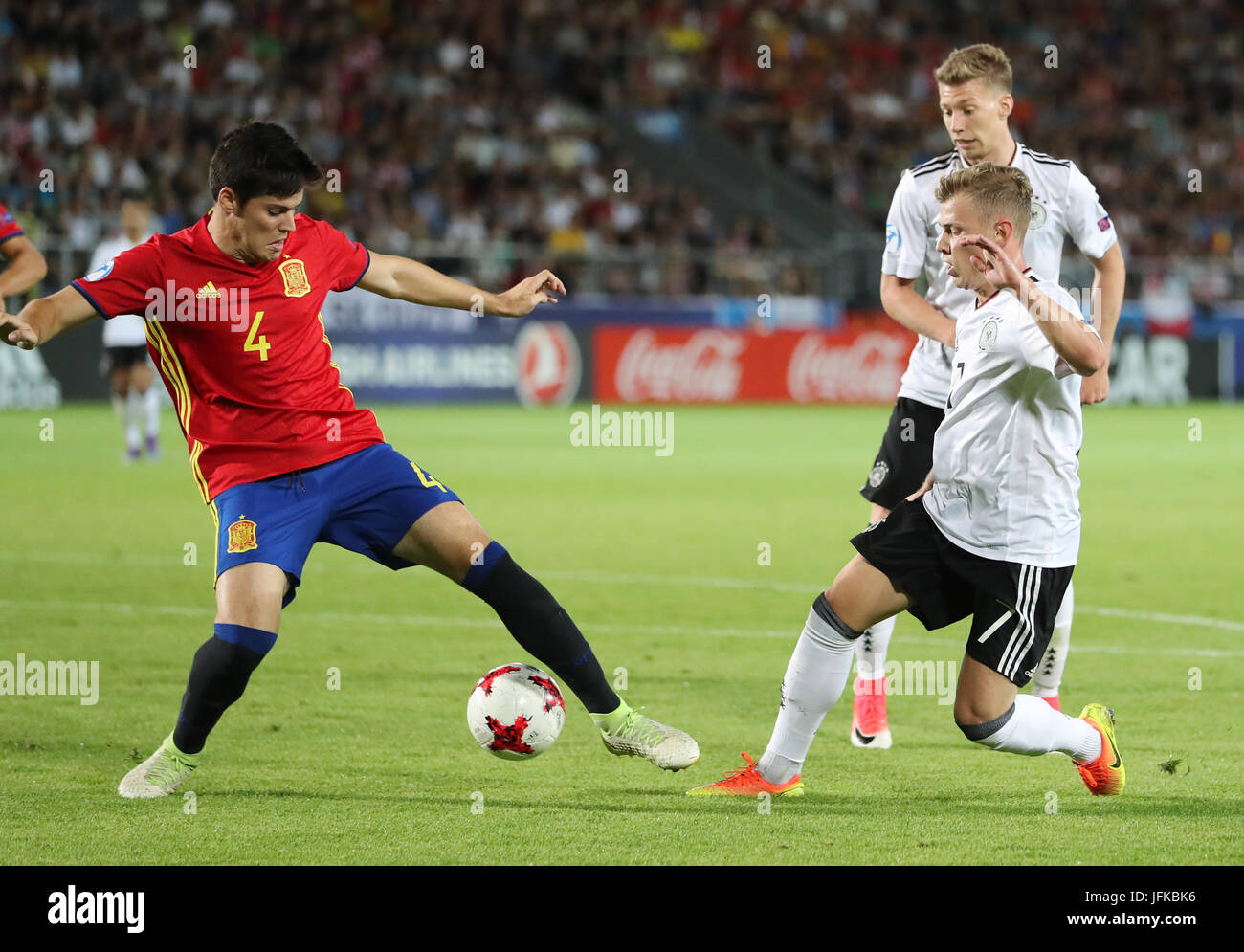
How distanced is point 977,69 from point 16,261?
3893 mm

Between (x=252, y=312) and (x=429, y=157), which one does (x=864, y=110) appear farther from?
(x=252, y=312)

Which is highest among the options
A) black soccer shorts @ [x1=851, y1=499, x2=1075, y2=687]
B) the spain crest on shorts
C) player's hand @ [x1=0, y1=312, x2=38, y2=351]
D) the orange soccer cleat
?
player's hand @ [x1=0, y1=312, x2=38, y2=351]

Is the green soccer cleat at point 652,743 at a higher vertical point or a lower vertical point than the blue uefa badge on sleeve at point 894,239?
lower

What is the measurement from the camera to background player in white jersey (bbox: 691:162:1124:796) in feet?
15.7

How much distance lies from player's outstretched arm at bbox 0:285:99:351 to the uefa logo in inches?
787

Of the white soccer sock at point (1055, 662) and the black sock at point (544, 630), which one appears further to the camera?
the white soccer sock at point (1055, 662)

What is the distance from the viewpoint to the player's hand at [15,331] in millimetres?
4734

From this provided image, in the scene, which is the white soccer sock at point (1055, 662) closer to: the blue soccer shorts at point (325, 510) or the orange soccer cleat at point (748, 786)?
the orange soccer cleat at point (748, 786)

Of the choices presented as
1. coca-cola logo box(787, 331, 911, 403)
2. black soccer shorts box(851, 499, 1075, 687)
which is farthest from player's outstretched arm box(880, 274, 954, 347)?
coca-cola logo box(787, 331, 911, 403)

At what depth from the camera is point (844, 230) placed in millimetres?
30562

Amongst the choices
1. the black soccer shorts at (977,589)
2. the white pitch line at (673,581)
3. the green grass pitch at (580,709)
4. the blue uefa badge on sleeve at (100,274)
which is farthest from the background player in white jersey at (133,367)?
the black soccer shorts at (977,589)

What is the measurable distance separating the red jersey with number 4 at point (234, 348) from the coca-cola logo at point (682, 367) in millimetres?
19752

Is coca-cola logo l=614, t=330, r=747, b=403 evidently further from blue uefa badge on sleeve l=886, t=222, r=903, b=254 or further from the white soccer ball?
the white soccer ball

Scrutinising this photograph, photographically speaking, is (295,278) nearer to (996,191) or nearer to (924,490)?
(924,490)
